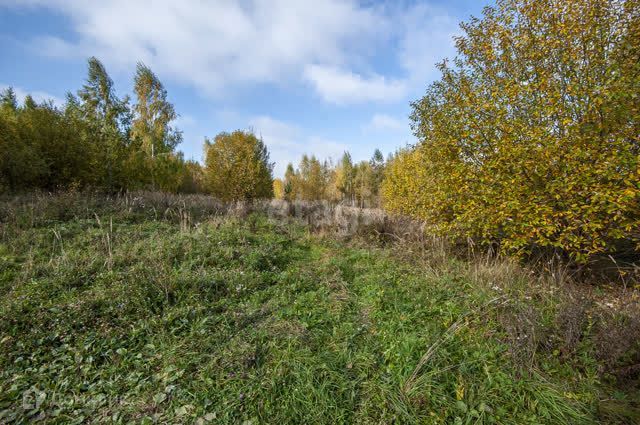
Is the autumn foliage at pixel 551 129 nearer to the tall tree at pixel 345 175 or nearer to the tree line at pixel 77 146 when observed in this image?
the tree line at pixel 77 146

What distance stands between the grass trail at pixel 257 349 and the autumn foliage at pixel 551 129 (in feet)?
4.98

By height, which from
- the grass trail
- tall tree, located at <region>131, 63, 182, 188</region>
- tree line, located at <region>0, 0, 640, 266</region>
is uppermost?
tall tree, located at <region>131, 63, 182, 188</region>

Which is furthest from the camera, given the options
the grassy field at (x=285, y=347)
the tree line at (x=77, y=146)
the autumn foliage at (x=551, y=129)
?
the tree line at (x=77, y=146)

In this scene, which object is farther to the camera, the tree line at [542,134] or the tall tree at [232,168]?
the tall tree at [232,168]

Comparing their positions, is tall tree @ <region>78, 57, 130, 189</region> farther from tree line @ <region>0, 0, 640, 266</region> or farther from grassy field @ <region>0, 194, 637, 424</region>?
tree line @ <region>0, 0, 640, 266</region>

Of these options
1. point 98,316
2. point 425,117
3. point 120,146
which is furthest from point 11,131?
point 425,117

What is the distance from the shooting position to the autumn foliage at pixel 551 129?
3430mm

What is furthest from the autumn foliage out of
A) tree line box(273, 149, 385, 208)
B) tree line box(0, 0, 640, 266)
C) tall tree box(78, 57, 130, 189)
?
tree line box(273, 149, 385, 208)

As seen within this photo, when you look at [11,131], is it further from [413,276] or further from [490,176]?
[490,176]

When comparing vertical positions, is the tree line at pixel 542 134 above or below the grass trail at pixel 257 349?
above

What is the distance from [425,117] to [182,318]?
6154 mm

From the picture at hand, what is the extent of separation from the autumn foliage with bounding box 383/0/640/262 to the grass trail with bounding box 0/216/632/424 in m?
1.52

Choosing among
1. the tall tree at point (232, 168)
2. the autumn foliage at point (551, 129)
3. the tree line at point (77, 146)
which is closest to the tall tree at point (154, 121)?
the tree line at point (77, 146)

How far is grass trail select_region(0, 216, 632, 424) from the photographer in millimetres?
1944
